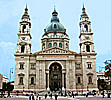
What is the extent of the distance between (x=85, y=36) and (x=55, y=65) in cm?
1405

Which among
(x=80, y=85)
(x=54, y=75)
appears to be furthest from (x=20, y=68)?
(x=80, y=85)

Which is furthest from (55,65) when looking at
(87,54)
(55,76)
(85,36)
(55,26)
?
(55,26)

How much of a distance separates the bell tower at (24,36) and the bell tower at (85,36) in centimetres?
1783

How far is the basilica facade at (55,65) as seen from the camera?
54625 millimetres

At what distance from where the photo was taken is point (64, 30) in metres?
72.2

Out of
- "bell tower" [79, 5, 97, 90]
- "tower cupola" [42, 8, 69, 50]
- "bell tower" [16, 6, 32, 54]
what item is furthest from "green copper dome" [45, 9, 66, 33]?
"bell tower" [79, 5, 97, 90]

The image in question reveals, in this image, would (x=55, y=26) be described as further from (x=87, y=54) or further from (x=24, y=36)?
(x=87, y=54)

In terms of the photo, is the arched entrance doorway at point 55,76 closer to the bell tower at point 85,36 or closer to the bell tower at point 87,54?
the bell tower at point 87,54

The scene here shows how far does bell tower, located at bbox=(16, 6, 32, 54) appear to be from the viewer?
5776cm

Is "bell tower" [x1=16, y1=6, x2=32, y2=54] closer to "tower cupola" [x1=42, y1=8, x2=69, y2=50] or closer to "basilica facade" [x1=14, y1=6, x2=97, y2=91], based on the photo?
"basilica facade" [x1=14, y1=6, x2=97, y2=91]

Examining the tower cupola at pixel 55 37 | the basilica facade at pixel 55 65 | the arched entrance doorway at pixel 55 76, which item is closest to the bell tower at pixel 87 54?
the basilica facade at pixel 55 65

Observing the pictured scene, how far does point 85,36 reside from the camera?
5878cm

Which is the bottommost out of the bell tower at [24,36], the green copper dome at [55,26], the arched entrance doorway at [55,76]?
the arched entrance doorway at [55,76]

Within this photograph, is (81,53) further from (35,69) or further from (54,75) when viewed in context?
(35,69)
